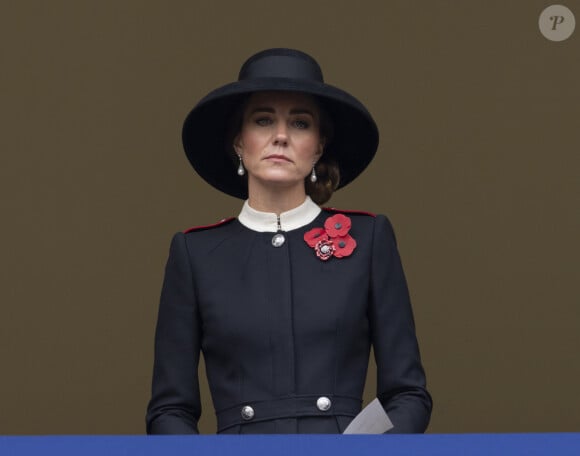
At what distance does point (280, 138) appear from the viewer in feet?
9.68

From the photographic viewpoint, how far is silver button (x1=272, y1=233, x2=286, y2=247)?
2.98 metres

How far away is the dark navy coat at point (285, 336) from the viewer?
9.32 feet

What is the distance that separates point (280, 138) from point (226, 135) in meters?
0.20

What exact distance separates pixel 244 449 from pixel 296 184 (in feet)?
2.87

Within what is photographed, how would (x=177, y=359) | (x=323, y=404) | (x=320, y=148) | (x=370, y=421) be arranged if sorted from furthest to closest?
(x=320, y=148), (x=177, y=359), (x=323, y=404), (x=370, y=421)

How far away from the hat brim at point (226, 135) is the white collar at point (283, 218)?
0.49 ft

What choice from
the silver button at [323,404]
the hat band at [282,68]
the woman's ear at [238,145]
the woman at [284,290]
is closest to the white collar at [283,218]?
the woman at [284,290]

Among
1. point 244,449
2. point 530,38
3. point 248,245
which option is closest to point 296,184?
point 248,245

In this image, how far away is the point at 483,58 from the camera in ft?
12.8

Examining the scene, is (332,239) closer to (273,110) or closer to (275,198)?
(275,198)

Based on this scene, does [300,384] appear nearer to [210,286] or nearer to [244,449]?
[210,286]

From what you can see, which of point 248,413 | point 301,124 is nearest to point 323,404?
point 248,413

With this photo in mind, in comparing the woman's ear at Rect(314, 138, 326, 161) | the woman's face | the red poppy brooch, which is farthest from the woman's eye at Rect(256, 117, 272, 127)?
the red poppy brooch

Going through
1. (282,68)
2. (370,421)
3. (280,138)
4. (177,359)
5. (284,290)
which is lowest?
(370,421)
